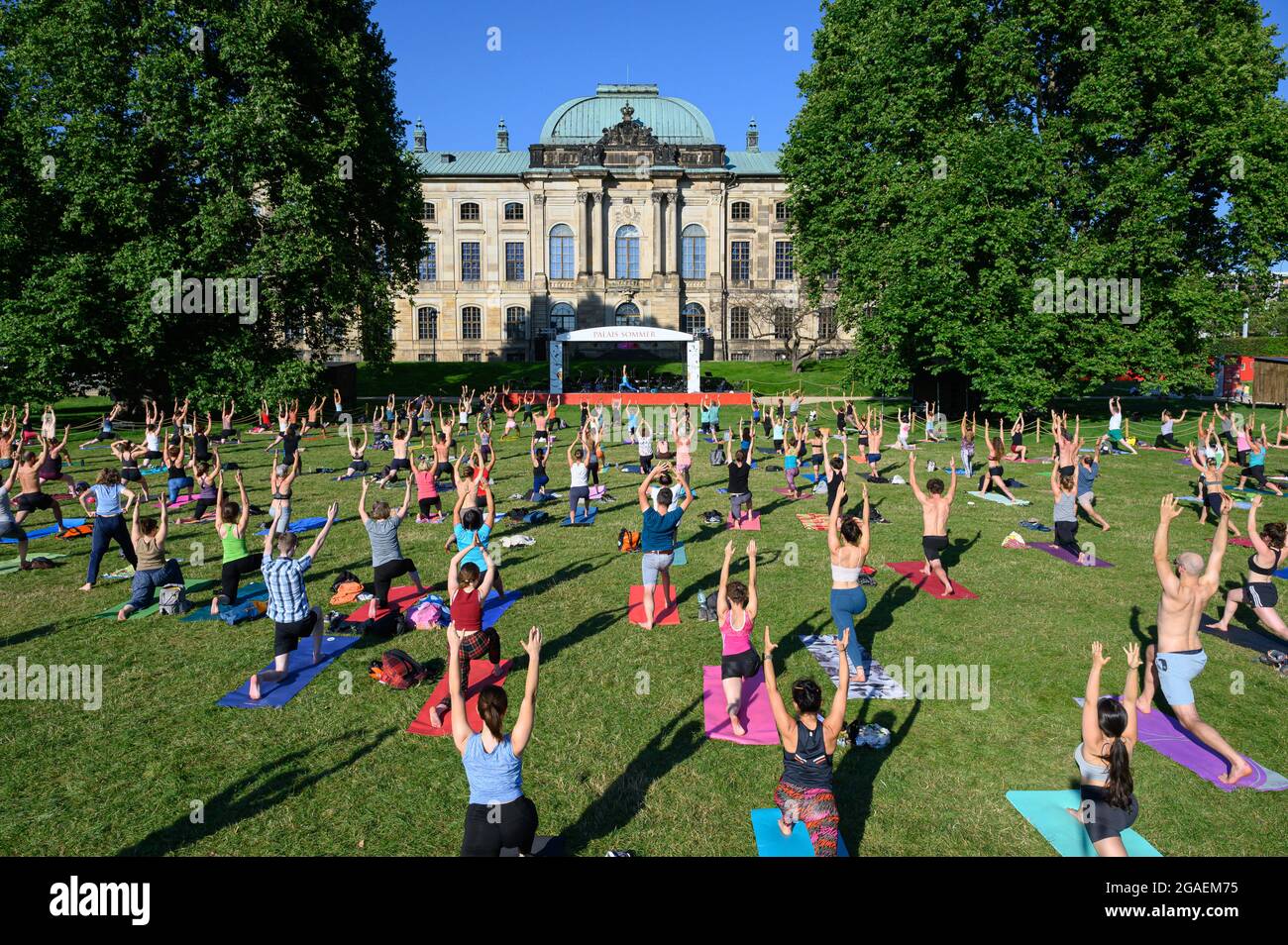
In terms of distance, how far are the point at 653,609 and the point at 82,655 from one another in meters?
7.28

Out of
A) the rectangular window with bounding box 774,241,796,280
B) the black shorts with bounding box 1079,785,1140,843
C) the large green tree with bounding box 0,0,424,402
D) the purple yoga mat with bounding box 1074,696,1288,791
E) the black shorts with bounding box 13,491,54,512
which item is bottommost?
the purple yoga mat with bounding box 1074,696,1288,791

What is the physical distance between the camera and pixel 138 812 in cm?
645

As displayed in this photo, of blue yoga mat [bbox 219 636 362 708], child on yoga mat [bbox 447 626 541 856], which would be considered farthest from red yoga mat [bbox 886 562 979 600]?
child on yoga mat [bbox 447 626 541 856]

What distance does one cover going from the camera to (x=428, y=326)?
72.7 meters

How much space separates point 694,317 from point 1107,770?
68.2m

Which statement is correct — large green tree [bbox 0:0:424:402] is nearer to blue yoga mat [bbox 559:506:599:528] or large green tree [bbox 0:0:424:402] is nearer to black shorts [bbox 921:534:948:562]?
blue yoga mat [bbox 559:506:599:528]

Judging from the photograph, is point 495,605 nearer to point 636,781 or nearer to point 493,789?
point 636,781

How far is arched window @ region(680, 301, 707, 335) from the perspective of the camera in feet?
234

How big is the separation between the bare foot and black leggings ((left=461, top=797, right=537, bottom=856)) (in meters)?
6.14

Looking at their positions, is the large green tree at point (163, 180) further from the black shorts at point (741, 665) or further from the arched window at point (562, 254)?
the arched window at point (562, 254)

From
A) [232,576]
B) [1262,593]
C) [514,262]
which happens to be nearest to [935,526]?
[1262,593]

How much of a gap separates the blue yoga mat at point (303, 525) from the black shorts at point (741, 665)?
11238mm

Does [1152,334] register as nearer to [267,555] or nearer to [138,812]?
[267,555]
